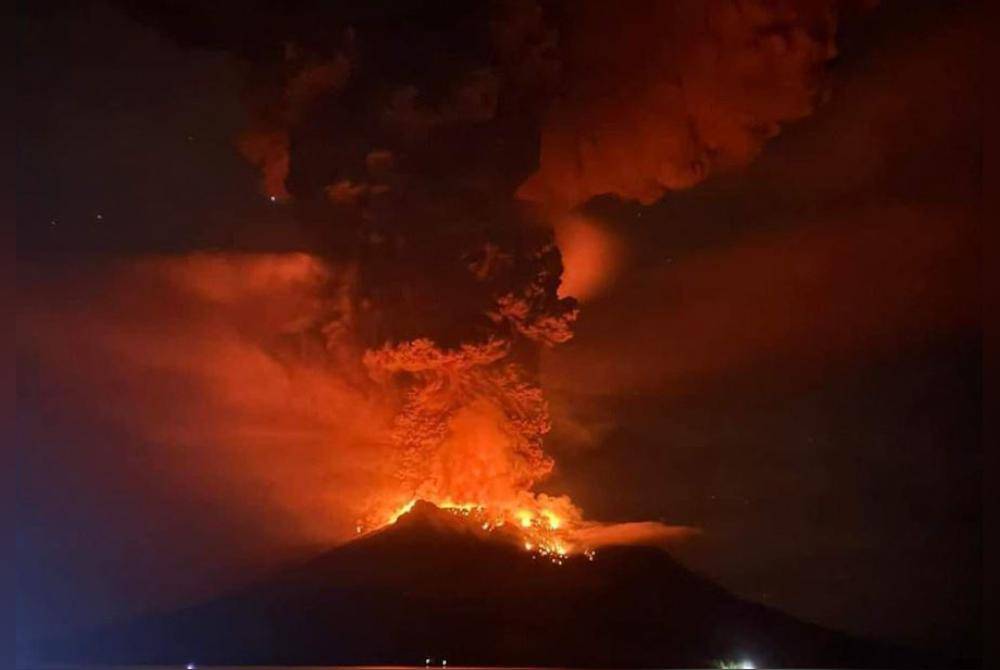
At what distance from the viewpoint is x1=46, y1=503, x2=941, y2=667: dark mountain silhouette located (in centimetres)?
224

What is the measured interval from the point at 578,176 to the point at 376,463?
839mm

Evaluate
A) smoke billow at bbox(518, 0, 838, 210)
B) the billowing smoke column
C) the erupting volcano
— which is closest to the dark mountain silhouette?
the erupting volcano

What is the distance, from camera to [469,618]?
225 cm

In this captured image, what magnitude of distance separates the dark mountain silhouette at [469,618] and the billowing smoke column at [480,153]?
12 centimetres

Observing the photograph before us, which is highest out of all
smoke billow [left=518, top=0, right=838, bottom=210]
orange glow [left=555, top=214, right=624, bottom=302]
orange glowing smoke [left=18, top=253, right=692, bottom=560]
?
smoke billow [left=518, top=0, right=838, bottom=210]

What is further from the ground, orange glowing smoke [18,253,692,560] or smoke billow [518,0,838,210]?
smoke billow [518,0,838,210]

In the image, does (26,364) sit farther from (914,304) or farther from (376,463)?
(914,304)

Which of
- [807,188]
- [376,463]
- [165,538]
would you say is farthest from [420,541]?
[807,188]

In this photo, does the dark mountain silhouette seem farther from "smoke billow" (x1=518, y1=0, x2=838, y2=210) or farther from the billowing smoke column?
"smoke billow" (x1=518, y1=0, x2=838, y2=210)

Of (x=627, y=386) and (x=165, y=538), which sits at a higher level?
(x=627, y=386)

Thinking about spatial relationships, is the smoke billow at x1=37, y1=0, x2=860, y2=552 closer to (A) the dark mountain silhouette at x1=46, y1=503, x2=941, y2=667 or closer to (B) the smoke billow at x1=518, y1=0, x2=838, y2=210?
(B) the smoke billow at x1=518, y1=0, x2=838, y2=210

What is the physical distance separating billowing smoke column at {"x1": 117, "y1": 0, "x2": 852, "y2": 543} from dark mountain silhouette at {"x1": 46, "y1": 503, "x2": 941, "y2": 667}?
124mm

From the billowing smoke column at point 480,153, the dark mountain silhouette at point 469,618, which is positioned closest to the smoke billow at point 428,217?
the billowing smoke column at point 480,153

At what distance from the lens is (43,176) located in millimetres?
2246
